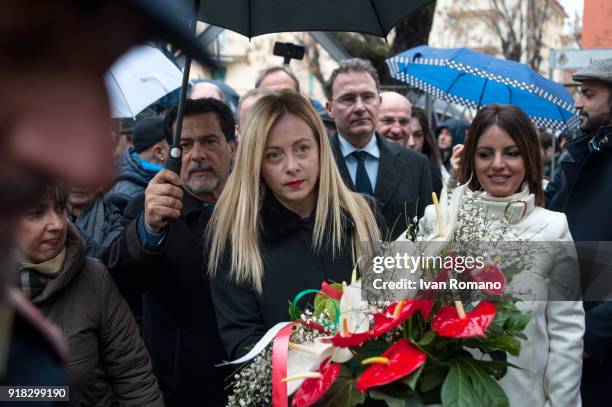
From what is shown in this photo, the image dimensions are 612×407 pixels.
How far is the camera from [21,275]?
3.11m

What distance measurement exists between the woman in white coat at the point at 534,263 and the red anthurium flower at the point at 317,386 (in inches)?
35.8

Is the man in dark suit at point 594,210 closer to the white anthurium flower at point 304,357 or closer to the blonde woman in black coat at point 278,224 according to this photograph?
the blonde woman in black coat at point 278,224

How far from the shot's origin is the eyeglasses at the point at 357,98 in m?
5.41

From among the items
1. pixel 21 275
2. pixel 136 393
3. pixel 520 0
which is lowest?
pixel 136 393

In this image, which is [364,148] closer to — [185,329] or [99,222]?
[99,222]

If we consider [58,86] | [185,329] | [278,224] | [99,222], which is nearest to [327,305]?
[278,224]

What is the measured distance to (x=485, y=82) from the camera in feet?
24.9

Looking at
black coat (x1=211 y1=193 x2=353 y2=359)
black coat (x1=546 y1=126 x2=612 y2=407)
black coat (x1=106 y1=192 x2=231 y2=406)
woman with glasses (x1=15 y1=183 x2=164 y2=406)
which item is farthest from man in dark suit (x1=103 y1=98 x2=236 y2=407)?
black coat (x1=546 y1=126 x2=612 y2=407)

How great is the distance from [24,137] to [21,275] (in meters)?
2.67

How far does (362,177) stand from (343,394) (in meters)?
2.92

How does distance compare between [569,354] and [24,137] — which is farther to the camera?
[569,354]

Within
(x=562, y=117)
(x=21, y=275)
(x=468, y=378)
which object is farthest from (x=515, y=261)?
(x=562, y=117)

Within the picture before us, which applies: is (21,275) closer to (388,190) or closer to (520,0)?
(388,190)

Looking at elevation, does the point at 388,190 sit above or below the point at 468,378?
above
